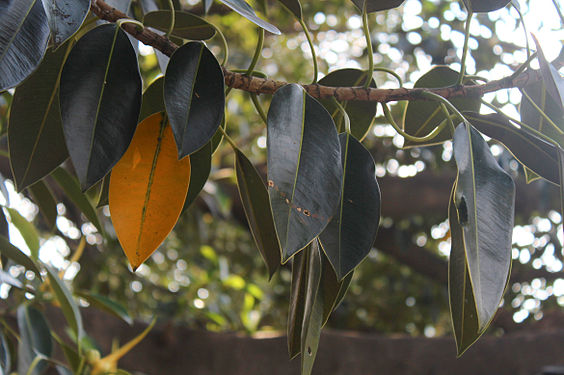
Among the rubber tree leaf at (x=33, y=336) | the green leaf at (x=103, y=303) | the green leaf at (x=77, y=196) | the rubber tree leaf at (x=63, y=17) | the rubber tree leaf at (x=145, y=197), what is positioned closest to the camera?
the rubber tree leaf at (x=63, y=17)

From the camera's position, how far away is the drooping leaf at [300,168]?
393 millimetres

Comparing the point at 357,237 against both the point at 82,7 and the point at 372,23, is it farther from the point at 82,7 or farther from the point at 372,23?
the point at 372,23

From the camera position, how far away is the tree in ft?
1.34

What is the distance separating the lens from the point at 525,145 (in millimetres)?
512

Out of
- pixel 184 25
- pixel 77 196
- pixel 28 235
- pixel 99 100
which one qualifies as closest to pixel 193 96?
pixel 99 100

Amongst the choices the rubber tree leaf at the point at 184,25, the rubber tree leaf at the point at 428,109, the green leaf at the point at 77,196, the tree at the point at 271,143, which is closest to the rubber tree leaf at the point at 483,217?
the tree at the point at 271,143

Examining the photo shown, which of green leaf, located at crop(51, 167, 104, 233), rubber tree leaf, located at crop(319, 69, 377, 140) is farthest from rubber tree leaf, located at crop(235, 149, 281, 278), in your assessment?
green leaf, located at crop(51, 167, 104, 233)

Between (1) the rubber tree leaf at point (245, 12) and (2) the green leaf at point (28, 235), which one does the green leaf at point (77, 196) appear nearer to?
(2) the green leaf at point (28, 235)

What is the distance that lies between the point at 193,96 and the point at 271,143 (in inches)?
3.2

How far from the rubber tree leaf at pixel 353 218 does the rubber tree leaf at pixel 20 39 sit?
9.2 inches

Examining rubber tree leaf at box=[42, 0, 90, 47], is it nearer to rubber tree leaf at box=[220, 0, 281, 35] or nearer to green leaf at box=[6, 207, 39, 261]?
rubber tree leaf at box=[220, 0, 281, 35]

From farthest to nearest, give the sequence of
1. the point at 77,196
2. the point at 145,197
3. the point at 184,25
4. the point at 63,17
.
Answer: the point at 77,196 < the point at 184,25 < the point at 145,197 < the point at 63,17

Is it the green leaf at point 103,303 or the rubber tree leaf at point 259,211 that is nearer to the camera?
the rubber tree leaf at point 259,211

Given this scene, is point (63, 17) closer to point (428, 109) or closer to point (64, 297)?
point (428, 109)
